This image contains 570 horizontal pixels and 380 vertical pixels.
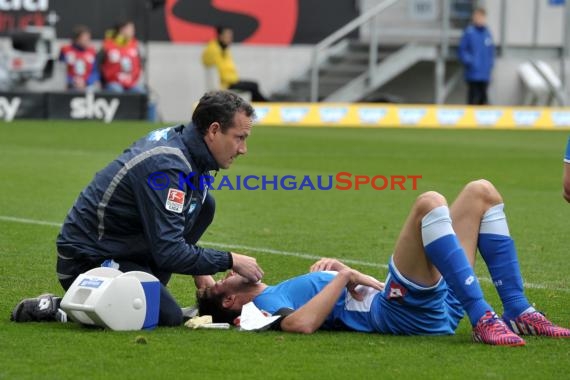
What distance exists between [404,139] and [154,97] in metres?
8.31

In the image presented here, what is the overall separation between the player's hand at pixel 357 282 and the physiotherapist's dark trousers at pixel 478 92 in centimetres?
2413

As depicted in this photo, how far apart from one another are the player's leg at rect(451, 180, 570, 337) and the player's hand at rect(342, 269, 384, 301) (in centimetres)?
52

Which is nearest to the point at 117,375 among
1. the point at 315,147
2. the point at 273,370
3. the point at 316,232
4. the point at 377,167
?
the point at 273,370

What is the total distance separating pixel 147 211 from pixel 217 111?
62cm

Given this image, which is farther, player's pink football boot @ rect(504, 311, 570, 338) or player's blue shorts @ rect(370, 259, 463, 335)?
player's pink football boot @ rect(504, 311, 570, 338)

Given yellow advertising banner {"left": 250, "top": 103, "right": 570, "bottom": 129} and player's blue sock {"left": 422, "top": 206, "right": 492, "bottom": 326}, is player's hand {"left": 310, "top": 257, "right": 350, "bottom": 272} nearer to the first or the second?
player's blue sock {"left": 422, "top": 206, "right": 492, "bottom": 326}

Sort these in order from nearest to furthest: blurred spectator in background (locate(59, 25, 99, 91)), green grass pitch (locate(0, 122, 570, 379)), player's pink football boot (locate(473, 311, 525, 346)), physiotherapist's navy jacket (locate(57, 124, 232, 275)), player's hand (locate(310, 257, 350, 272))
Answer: green grass pitch (locate(0, 122, 570, 379)) < player's pink football boot (locate(473, 311, 525, 346)) < physiotherapist's navy jacket (locate(57, 124, 232, 275)) < player's hand (locate(310, 257, 350, 272)) < blurred spectator in background (locate(59, 25, 99, 91))

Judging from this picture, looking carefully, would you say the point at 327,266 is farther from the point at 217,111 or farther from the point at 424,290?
the point at 217,111

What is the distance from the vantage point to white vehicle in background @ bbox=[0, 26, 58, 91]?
2856 centimetres

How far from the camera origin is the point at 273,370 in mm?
5832

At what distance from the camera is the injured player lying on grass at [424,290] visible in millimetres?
6461

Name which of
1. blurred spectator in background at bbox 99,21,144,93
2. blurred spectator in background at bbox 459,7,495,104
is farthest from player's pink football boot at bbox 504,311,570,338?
blurred spectator in background at bbox 459,7,495,104

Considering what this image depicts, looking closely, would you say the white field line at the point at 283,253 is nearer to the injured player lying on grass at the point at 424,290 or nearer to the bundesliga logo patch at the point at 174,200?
the injured player lying on grass at the point at 424,290

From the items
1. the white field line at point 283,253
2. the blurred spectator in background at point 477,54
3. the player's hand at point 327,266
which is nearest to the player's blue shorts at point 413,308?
the player's hand at point 327,266
